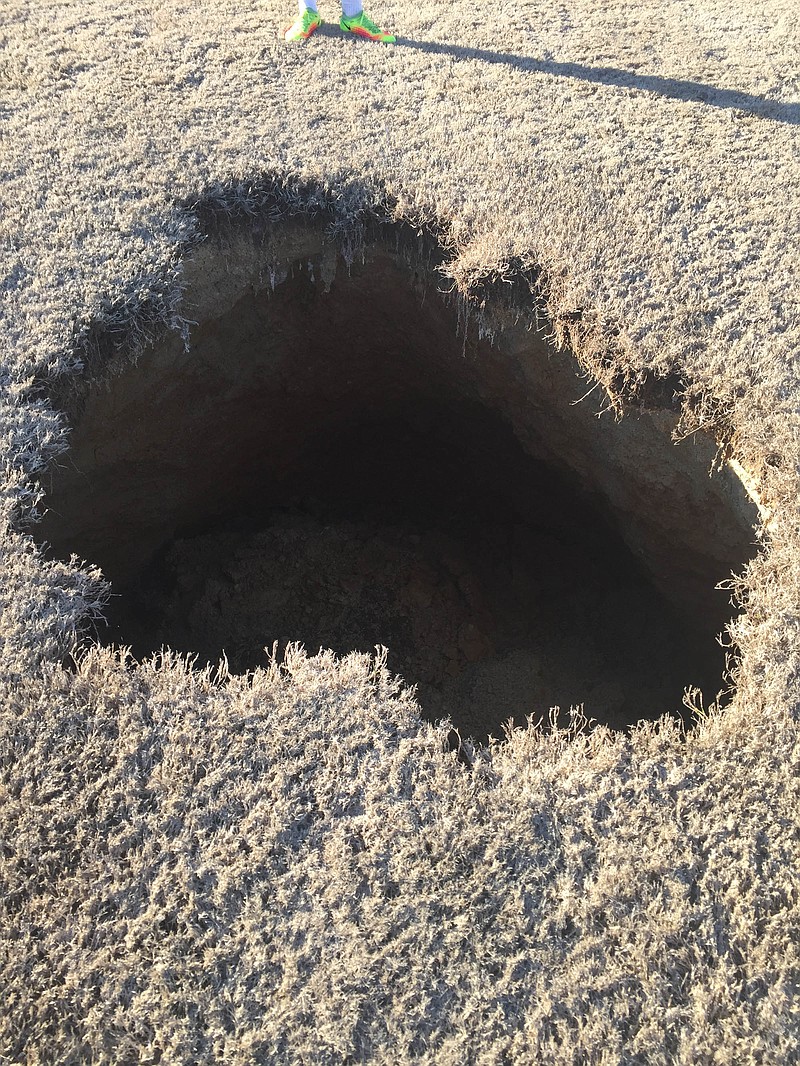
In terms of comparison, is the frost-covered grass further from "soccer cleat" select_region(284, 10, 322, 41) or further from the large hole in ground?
"soccer cleat" select_region(284, 10, 322, 41)

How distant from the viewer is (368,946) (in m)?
2.44

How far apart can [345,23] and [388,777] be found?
5.68 m

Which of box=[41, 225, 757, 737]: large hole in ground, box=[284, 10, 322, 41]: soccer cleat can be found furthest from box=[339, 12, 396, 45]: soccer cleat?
box=[41, 225, 757, 737]: large hole in ground

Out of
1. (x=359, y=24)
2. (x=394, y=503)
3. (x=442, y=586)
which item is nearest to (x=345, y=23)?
(x=359, y=24)

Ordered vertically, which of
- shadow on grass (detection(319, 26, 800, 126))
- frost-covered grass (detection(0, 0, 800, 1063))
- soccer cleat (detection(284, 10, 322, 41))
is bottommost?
frost-covered grass (detection(0, 0, 800, 1063))

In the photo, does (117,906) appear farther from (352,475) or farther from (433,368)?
(352,475)

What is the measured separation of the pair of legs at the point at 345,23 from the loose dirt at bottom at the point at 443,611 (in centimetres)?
365

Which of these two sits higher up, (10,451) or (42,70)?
(42,70)

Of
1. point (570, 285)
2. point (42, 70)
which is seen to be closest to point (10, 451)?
point (570, 285)

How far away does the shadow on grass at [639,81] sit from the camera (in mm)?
5355

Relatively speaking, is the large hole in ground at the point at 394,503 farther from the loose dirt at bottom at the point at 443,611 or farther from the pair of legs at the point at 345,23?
the pair of legs at the point at 345,23

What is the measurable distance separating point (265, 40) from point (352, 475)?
132 inches

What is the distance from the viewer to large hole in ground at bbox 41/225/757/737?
14.4 ft

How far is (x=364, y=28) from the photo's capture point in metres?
5.78
